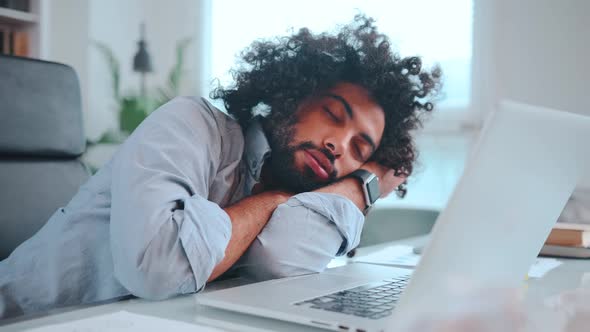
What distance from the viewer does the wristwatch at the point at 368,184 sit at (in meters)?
1.31

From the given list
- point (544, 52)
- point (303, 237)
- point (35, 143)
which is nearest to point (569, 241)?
point (303, 237)

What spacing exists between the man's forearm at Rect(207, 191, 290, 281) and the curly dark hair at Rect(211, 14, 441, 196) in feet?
1.02

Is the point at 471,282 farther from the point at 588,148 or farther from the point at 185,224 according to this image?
the point at 185,224

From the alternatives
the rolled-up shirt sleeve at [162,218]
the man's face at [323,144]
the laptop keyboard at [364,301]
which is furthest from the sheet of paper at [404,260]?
the rolled-up shirt sleeve at [162,218]

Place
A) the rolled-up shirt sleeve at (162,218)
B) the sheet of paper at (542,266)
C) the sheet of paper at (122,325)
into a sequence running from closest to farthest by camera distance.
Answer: the sheet of paper at (122,325), the rolled-up shirt sleeve at (162,218), the sheet of paper at (542,266)

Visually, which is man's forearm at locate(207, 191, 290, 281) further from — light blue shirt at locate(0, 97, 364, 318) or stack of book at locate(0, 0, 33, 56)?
stack of book at locate(0, 0, 33, 56)

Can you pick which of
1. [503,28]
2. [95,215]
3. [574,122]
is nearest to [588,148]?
[574,122]

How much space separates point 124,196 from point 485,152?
58 cm

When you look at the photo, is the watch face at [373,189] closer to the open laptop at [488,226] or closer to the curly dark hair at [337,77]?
the curly dark hair at [337,77]

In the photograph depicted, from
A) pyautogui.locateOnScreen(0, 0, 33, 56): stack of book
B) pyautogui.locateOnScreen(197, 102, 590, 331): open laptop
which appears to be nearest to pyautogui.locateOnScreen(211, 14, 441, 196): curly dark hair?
pyautogui.locateOnScreen(197, 102, 590, 331): open laptop

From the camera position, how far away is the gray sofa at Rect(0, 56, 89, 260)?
1.35 meters

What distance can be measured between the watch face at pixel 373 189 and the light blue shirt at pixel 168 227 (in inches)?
5.8

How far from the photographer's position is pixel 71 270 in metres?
1.00

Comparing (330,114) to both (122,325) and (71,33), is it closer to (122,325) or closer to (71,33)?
(122,325)
